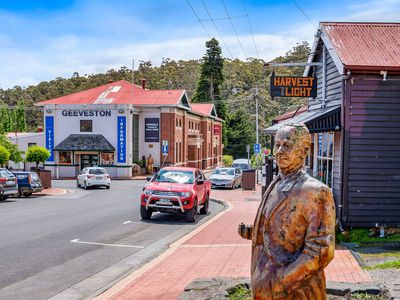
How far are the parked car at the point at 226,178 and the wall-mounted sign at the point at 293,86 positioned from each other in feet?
51.9

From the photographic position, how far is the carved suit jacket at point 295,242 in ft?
10.2

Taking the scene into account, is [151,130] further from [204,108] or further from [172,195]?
[172,195]

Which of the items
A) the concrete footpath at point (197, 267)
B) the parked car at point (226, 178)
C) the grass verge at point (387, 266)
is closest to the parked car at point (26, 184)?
the parked car at point (226, 178)

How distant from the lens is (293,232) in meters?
3.23

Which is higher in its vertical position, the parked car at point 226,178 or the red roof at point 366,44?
the red roof at point 366,44

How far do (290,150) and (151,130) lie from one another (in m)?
42.3

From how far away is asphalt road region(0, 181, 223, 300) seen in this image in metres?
7.96

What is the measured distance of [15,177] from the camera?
23.2 m

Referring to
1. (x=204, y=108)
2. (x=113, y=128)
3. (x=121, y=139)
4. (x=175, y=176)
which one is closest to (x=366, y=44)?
(x=175, y=176)

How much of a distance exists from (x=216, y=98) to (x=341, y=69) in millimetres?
59791

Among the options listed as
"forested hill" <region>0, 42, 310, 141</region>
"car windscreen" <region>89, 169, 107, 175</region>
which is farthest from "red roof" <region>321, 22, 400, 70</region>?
"forested hill" <region>0, 42, 310, 141</region>

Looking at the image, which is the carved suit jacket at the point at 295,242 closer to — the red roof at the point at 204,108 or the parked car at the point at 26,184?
the parked car at the point at 26,184

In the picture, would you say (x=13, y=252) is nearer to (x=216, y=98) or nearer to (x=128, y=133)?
(x=128, y=133)

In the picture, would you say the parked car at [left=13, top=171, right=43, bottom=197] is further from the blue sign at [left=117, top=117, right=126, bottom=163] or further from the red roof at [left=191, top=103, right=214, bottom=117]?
the red roof at [left=191, top=103, right=214, bottom=117]
